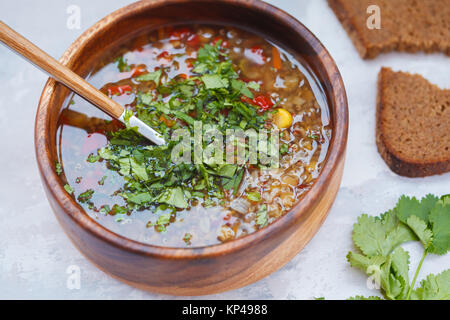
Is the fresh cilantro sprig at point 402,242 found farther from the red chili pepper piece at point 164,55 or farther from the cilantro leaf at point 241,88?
the red chili pepper piece at point 164,55

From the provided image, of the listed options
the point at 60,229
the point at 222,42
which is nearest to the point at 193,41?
the point at 222,42

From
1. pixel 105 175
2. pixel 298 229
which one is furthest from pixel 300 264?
pixel 105 175

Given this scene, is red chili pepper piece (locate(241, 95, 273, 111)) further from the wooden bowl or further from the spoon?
the spoon

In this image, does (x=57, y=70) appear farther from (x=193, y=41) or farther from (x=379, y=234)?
(x=379, y=234)

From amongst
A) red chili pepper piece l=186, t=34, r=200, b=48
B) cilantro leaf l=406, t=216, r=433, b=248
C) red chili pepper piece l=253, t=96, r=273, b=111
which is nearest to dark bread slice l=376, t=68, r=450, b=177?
cilantro leaf l=406, t=216, r=433, b=248

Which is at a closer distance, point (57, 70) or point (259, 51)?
point (57, 70)

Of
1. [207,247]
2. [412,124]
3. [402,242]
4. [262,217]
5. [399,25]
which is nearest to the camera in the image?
[207,247]

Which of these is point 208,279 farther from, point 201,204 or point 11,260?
point 11,260
